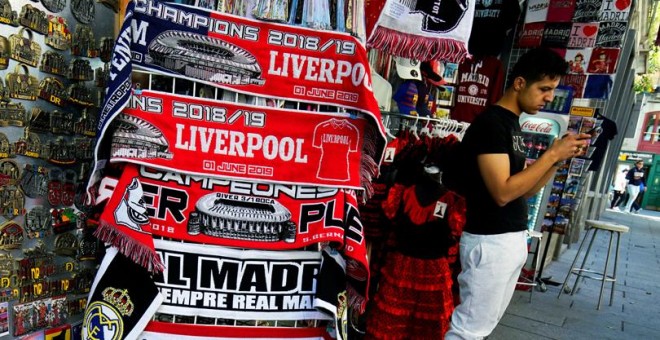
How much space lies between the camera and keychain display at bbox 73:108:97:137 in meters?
1.59

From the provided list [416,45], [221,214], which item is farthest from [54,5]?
[416,45]

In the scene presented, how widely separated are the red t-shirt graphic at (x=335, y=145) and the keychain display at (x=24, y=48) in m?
1.08

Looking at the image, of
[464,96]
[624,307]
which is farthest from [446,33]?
[624,307]

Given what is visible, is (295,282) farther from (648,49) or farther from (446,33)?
(648,49)

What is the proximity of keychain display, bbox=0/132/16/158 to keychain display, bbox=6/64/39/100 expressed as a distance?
0.15 metres

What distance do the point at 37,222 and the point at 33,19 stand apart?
30.5 inches

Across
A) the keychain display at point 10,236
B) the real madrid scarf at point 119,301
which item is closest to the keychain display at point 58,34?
the keychain display at point 10,236

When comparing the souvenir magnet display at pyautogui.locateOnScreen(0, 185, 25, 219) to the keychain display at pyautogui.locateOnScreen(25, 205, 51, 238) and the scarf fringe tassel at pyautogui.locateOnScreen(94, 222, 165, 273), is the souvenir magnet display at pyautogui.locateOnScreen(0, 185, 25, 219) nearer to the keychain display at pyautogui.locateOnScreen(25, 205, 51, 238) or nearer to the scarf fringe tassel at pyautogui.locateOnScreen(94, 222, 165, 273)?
the keychain display at pyautogui.locateOnScreen(25, 205, 51, 238)

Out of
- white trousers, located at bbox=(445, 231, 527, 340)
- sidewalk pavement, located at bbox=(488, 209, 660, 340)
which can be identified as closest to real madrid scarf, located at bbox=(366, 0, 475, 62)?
white trousers, located at bbox=(445, 231, 527, 340)

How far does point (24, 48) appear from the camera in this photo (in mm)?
1379

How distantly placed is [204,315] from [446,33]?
166 centimetres

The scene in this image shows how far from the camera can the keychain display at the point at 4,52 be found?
132 cm

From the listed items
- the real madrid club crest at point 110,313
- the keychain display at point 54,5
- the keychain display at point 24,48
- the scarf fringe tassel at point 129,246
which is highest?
the keychain display at point 54,5

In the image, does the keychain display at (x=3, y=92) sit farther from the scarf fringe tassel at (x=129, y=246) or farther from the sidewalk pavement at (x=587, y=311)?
the sidewalk pavement at (x=587, y=311)
